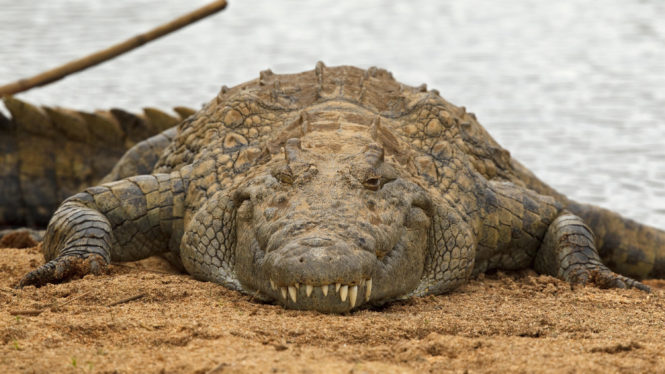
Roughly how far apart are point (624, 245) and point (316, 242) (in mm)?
3319

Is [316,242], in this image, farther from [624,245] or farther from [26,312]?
[624,245]

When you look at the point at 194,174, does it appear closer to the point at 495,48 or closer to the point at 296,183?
the point at 296,183

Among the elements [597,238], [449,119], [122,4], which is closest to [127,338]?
[449,119]

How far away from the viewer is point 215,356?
11.4 feet

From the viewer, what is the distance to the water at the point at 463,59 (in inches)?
431

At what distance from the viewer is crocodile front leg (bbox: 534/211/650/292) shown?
18.3 feet

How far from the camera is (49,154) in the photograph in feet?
28.9

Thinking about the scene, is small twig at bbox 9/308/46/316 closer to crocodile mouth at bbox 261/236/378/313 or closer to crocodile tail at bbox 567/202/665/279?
crocodile mouth at bbox 261/236/378/313

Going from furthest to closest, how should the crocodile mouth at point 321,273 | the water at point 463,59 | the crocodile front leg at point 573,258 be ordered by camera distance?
the water at point 463,59, the crocodile front leg at point 573,258, the crocodile mouth at point 321,273

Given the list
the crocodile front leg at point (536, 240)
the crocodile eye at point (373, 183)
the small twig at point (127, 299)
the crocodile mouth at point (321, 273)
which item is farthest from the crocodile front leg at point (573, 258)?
the small twig at point (127, 299)

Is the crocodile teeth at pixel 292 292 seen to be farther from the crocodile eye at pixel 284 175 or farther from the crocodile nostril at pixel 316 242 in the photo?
the crocodile eye at pixel 284 175

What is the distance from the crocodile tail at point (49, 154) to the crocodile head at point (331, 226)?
12.6 feet

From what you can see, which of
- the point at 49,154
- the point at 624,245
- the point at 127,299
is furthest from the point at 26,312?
the point at 49,154

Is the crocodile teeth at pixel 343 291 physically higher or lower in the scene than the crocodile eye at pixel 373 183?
lower
